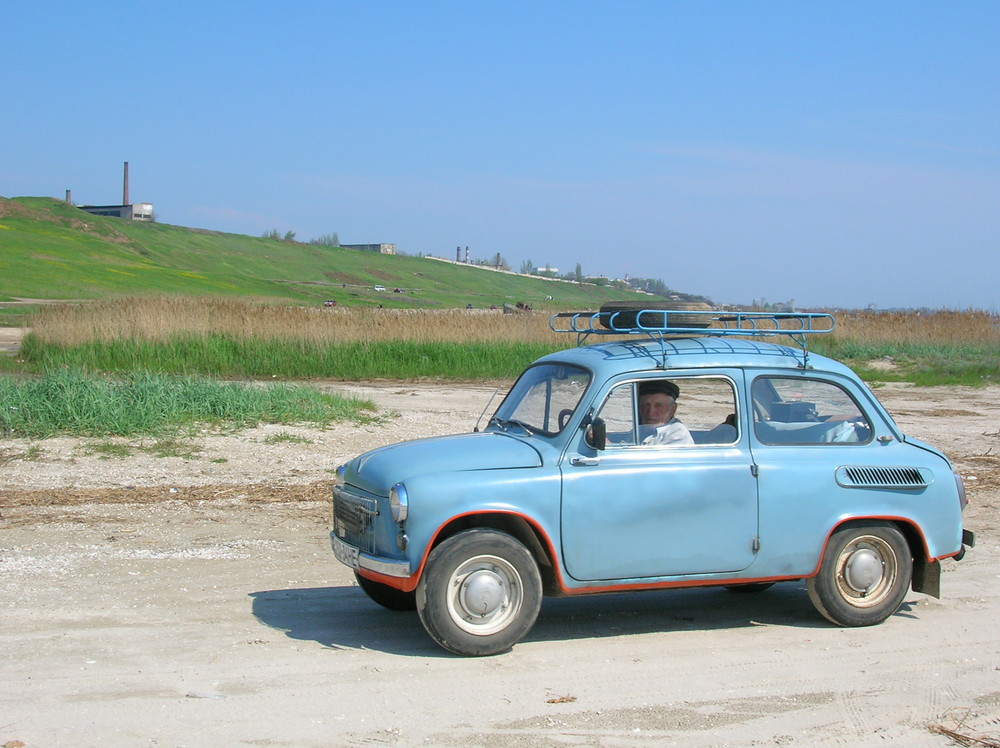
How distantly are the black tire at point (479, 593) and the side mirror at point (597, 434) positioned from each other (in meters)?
0.74

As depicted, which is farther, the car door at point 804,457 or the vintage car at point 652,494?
the car door at point 804,457

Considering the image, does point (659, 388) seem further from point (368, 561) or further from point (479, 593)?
point (368, 561)

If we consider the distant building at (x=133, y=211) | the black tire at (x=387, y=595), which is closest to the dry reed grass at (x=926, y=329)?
the black tire at (x=387, y=595)

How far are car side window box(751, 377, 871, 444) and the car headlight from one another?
7.67 feet

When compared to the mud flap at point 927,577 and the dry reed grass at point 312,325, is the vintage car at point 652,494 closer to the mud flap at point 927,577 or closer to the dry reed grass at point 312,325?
the mud flap at point 927,577

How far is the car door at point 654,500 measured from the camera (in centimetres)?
621

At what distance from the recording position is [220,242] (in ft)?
404

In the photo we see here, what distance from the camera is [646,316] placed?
7.27m

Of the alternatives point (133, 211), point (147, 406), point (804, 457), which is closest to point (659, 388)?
point (804, 457)

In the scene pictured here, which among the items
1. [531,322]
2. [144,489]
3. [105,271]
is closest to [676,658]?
[144,489]

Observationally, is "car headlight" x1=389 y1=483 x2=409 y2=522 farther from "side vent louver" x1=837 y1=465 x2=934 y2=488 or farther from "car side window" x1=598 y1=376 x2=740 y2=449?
"side vent louver" x1=837 y1=465 x2=934 y2=488

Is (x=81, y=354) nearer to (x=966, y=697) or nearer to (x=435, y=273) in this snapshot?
(x=966, y=697)

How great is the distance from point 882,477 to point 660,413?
1.49 metres

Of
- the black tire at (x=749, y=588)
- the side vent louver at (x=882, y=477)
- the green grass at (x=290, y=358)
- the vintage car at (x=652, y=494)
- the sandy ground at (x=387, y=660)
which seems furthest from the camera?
the green grass at (x=290, y=358)
